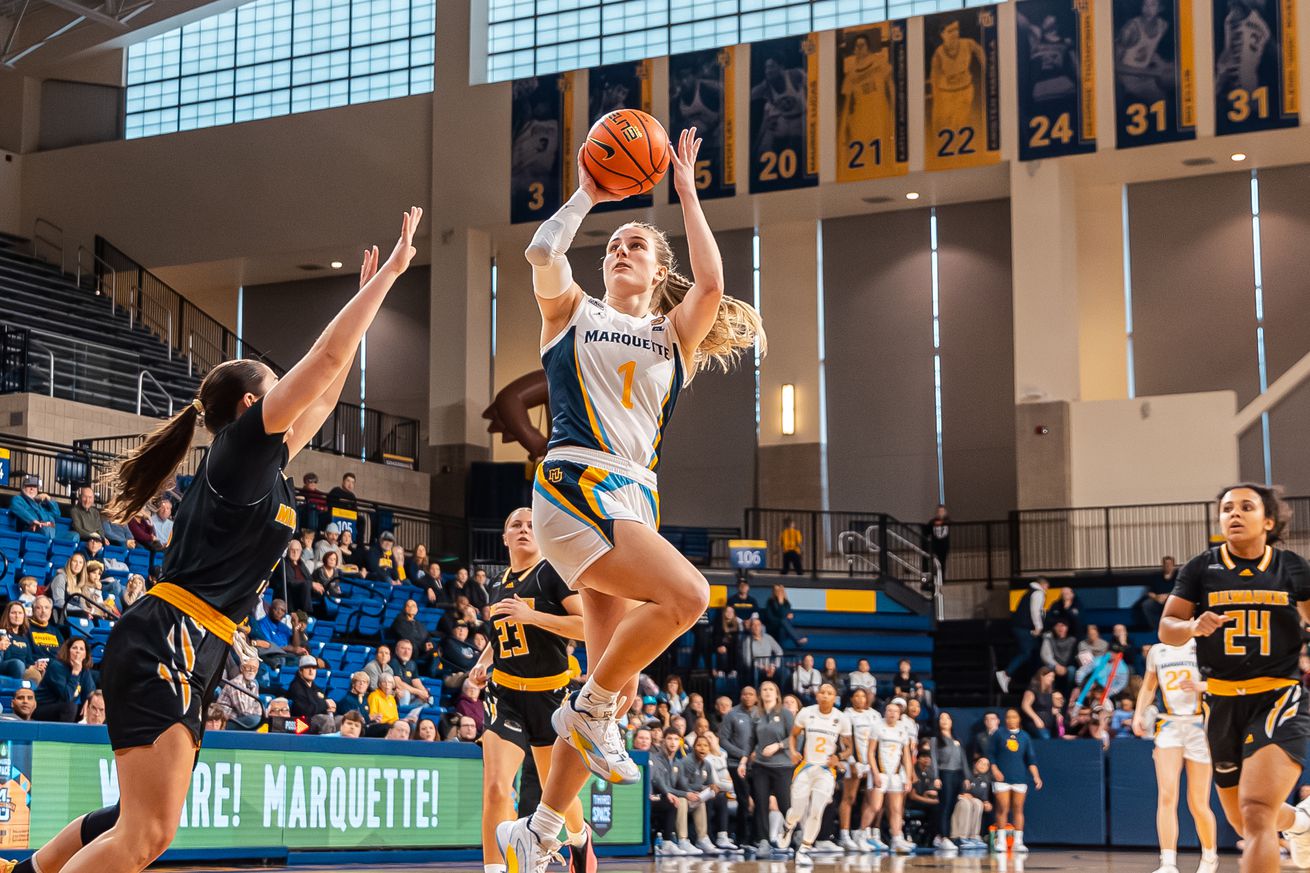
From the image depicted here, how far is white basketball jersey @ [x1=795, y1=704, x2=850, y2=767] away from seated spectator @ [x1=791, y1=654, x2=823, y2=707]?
233 cm

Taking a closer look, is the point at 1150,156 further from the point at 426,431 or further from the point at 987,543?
the point at 426,431

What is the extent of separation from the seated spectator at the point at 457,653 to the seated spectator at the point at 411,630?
0.20 meters

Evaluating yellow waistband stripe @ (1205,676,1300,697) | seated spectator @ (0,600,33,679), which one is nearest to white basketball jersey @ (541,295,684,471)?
yellow waistband stripe @ (1205,676,1300,697)

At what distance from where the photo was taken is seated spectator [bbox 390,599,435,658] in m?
19.3

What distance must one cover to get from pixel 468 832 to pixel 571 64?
20648 millimetres

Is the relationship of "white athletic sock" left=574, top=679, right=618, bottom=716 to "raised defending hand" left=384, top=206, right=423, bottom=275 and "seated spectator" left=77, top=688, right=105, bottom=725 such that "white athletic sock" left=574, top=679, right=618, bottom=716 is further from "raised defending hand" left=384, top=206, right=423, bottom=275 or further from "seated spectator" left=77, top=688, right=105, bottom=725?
"seated spectator" left=77, top=688, right=105, bottom=725

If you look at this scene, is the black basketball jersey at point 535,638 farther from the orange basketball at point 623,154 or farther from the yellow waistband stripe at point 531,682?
the orange basketball at point 623,154

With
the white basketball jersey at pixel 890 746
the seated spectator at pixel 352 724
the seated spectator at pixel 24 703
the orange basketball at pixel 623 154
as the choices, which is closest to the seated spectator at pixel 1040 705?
the white basketball jersey at pixel 890 746

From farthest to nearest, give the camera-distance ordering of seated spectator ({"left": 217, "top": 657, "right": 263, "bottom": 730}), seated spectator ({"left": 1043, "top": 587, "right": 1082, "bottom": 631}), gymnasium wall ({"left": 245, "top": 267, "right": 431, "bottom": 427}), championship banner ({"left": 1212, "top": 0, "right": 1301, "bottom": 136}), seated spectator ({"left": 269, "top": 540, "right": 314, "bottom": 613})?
1. gymnasium wall ({"left": 245, "top": 267, "right": 431, "bottom": 427})
2. championship banner ({"left": 1212, "top": 0, "right": 1301, "bottom": 136})
3. seated spectator ({"left": 1043, "top": 587, "right": 1082, "bottom": 631})
4. seated spectator ({"left": 269, "top": 540, "right": 314, "bottom": 613})
5. seated spectator ({"left": 217, "top": 657, "right": 263, "bottom": 730})

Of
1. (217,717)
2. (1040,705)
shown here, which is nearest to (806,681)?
(1040,705)

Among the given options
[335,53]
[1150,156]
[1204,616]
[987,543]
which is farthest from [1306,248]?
[1204,616]

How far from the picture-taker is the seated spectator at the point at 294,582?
18766 millimetres

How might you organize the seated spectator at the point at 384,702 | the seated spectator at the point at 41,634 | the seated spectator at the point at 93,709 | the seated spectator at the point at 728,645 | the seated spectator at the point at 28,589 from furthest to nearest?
1. the seated spectator at the point at 728,645
2. the seated spectator at the point at 384,702
3. the seated spectator at the point at 28,589
4. the seated spectator at the point at 41,634
5. the seated spectator at the point at 93,709

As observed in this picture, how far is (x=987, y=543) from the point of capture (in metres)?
28.4
